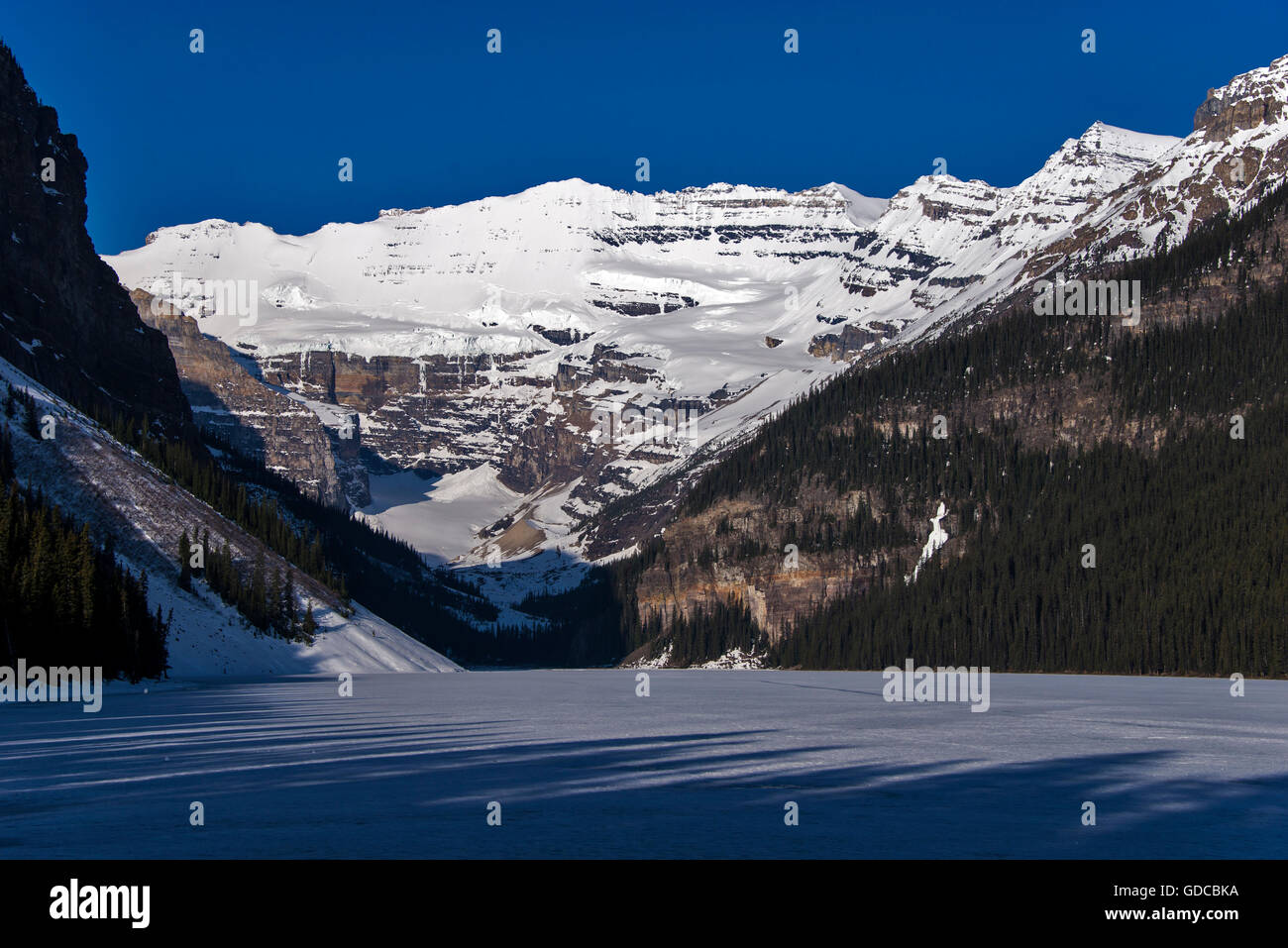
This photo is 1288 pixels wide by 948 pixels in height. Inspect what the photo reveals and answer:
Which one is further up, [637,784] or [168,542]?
[168,542]

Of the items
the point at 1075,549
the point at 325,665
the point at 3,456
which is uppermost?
the point at 3,456

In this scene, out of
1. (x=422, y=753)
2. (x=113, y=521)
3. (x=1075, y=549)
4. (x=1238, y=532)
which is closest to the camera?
(x=422, y=753)

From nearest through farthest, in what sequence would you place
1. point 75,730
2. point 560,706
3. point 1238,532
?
point 75,730 → point 560,706 → point 1238,532

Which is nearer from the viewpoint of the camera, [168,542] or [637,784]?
[637,784]

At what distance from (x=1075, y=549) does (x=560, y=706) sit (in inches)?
4946

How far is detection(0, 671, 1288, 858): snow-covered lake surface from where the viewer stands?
28109 mm

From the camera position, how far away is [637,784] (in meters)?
38.0

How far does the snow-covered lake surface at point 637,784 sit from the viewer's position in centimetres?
2811

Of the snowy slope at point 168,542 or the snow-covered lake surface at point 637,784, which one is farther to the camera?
the snowy slope at point 168,542

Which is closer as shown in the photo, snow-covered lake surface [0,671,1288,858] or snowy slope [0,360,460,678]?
snow-covered lake surface [0,671,1288,858]

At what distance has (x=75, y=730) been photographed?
56.6m
